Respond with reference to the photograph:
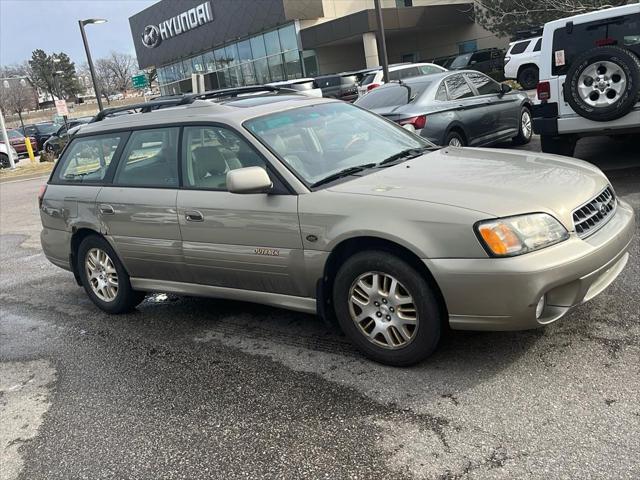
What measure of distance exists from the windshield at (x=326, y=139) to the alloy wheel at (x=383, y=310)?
31.0 inches

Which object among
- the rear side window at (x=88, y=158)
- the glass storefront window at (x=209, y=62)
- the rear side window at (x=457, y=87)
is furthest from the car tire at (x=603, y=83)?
the glass storefront window at (x=209, y=62)

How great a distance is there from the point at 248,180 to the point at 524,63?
21145 mm

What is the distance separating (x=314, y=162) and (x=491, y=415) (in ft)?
6.44

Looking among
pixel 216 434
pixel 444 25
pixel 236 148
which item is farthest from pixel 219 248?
pixel 444 25

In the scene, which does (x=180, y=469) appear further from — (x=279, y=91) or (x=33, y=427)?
(x=279, y=91)

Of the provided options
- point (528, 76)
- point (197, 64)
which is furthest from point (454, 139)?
point (197, 64)

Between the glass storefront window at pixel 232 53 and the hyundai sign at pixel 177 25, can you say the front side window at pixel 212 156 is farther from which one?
the hyundai sign at pixel 177 25

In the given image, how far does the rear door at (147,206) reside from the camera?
4.57 meters

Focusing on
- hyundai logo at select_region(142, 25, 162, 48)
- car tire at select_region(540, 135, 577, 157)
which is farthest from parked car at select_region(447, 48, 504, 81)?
hyundai logo at select_region(142, 25, 162, 48)

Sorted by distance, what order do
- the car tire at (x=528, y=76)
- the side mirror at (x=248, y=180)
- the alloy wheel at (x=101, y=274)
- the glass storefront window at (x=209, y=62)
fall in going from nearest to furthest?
the side mirror at (x=248, y=180)
the alloy wheel at (x=101, y=274)
the car tire at (x=528, y=76)
the glass storefront window at (x=209, y=62)

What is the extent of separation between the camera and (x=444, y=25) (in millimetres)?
36250

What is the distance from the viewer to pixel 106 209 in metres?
4.99

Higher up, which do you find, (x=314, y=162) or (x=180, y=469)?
(x=314, y=162)

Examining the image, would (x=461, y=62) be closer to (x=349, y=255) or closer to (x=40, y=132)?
(x=40, y=132)
